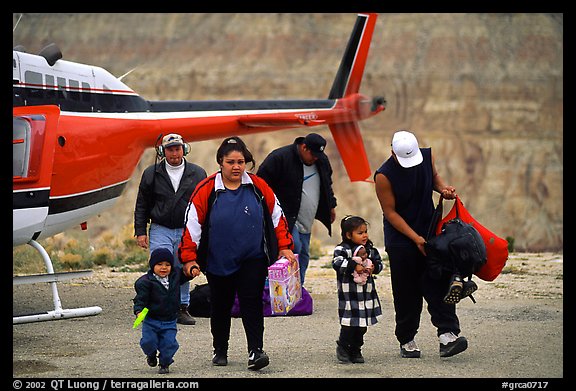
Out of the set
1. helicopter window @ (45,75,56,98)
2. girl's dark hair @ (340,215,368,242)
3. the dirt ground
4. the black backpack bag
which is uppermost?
helicopter window @ (45,75,56,98)

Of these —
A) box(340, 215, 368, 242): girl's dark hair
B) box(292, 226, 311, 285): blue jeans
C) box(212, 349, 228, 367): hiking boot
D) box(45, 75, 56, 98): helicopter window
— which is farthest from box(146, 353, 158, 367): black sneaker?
box(45, 75, 56, 98): helicopter window

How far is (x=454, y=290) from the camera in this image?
739cm

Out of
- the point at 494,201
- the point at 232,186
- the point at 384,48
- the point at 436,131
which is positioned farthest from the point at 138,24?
the point at 232,186

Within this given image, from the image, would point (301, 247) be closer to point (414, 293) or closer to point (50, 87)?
point (414, 293)

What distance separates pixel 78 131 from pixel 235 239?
377 centimetres

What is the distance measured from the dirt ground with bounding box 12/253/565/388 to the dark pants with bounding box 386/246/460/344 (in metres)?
0.27

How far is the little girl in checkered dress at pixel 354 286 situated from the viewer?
745 centimetres

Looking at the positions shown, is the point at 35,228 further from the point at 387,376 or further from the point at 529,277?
the point at 529,277

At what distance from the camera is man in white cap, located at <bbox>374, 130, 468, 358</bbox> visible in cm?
757

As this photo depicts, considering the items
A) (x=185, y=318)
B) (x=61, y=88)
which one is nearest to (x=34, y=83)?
(x=61, y=88)

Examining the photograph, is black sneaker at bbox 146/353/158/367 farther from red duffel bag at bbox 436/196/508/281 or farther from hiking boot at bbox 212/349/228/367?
red duffel bag at bbox 436/196/508/281

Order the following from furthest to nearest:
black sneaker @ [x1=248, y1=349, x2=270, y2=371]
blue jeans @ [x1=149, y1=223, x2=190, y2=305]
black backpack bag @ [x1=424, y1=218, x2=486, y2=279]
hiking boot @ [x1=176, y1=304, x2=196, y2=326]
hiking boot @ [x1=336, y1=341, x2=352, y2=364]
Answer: hiking boot @ [x1=176, y1=304, x2=196, y2=326]
blue jeans @ [x1=149, y1=223, x2=190, y2=305]
hiking boot @ [x1=336, y1=341, x2=352, y2=364]
black backpack bag @ [x1=424, y1=218, x2=486, y2=279]
black sneaker @ [x1=248, y1=349, x2=270, y2=371]

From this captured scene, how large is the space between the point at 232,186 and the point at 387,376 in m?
1.76

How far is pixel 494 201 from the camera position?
4841 cm
